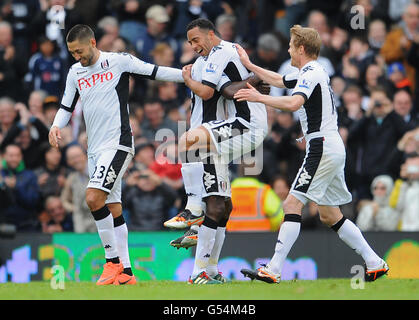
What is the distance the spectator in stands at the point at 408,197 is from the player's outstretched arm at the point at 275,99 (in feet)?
17.0

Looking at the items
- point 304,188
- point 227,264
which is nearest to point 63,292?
point 304,188

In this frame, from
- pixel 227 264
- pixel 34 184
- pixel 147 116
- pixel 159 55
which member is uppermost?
pixel 159 55

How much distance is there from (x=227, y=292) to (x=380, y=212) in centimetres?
599

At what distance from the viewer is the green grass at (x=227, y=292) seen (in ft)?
31.1

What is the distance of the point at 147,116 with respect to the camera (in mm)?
17172

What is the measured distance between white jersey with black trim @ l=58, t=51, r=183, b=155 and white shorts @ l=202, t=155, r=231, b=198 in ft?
3.33

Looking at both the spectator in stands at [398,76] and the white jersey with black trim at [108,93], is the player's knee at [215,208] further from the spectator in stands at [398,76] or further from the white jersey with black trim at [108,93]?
the spectator in stands at [398,76]

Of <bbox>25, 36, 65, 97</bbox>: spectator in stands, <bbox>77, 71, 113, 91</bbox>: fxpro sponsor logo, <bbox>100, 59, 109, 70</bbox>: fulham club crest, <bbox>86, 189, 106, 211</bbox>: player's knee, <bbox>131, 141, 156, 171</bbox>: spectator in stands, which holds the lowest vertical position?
<bbox>86, 189, 106, 211</bbox>: player's knee

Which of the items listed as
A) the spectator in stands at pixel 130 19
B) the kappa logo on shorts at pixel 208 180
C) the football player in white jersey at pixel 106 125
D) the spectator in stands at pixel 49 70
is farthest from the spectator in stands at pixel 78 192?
the kappa logo on shorts at pixel 208 180

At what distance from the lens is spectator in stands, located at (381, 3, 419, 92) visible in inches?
707

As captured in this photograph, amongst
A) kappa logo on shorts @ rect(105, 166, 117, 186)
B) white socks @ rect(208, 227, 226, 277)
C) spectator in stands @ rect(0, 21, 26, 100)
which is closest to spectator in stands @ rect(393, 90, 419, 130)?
white socks @ rect(208, 227, 226, 277)

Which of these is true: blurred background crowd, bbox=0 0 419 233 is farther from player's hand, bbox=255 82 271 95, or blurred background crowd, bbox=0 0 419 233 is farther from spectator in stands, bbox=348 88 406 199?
player's hand, bbox=255 82 271 95
